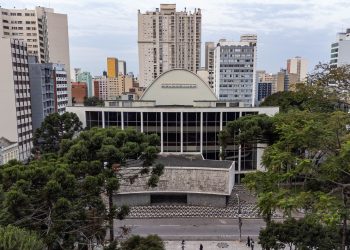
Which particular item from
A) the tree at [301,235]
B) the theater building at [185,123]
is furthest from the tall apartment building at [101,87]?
the tree at [301,235]

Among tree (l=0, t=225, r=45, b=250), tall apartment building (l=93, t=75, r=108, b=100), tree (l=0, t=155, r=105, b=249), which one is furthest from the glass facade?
tall apartment building (l=93, t=75, r=108, b=100)

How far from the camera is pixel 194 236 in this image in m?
26.8

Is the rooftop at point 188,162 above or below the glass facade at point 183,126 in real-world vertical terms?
below

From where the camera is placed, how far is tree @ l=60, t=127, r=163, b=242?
57.7ft

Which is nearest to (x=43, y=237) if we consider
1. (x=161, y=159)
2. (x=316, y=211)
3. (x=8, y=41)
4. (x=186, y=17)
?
(x=316, y=211)

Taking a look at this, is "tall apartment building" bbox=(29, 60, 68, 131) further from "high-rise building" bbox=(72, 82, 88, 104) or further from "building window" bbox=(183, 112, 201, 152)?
"high-rise building" bbox=(72, 82, 88, 104)

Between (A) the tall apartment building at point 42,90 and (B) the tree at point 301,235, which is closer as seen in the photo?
(B) the tree at point 301,235

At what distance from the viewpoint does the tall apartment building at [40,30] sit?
261 ft

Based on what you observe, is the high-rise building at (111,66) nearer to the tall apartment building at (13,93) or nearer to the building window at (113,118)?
the tall apartment building at (13,93)

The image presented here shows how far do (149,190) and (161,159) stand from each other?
3923 mm

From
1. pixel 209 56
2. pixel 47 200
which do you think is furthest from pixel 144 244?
pixel 209 56

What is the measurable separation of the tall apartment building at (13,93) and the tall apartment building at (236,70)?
54444 mm

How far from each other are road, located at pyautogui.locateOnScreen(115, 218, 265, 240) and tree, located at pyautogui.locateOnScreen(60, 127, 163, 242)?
9285 millimetres

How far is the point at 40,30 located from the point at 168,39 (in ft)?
141
